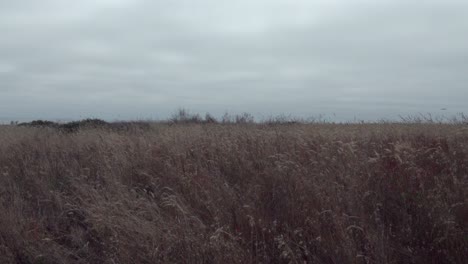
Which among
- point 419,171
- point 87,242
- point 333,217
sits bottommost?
point 87,242

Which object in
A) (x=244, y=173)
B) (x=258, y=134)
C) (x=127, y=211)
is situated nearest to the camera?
(x=127, y=211)

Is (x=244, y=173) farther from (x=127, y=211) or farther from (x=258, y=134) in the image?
(x=258, y=134)

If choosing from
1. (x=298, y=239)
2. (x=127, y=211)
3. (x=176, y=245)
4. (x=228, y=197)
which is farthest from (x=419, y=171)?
(x=127, y=211)

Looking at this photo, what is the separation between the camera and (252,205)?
4.84 meters

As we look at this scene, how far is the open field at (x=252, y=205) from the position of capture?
3.93m

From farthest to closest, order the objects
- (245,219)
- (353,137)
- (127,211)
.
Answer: (353,137) → (127,211) → (245,219)

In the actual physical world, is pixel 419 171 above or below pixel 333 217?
above

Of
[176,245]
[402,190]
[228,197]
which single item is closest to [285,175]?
[228,197]

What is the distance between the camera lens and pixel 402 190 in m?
4.72

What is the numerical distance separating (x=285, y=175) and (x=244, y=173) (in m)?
0.79

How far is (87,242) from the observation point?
15.5 ft

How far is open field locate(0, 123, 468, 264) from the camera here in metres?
3.93

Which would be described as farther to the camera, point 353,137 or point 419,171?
point 353,137

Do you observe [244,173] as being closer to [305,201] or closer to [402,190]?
[305,201]
